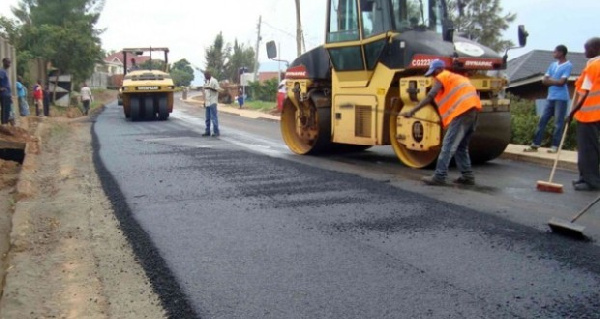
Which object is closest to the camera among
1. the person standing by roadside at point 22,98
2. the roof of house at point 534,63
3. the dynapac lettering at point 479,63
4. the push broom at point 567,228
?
the push broom at point 567,228

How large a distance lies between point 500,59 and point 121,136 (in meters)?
8.61

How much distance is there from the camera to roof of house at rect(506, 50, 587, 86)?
22.2 meters

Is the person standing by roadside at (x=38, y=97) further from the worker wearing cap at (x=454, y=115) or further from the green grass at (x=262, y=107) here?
the worker wearing cap at (x=454, y=115)

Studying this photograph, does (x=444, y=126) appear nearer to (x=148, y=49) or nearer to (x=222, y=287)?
(x=222, y=287)

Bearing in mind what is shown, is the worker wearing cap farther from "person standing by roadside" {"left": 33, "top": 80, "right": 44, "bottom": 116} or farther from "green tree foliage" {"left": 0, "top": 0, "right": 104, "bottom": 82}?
"green tree foliage" {"left": 0, "top": 0, "right": 104, "bottom": 82}

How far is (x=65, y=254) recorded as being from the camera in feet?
15.4

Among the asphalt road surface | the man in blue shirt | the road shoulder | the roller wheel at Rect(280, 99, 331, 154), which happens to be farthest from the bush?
the road shoulder

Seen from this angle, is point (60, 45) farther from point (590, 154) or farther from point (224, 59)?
point (224, 59)

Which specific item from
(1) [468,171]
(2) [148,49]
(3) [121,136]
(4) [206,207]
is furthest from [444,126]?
(2) [148,49]

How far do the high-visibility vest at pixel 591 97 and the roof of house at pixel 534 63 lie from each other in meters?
14.9

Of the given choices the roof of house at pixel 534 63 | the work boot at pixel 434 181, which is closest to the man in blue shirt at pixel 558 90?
the work boot at pixel 434 181

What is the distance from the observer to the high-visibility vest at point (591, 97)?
6.48 meters

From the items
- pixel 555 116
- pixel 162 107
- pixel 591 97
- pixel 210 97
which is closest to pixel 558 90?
pixel 555 116

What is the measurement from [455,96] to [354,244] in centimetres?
290
